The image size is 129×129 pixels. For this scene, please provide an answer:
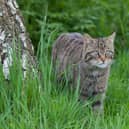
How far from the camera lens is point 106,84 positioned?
5289mm

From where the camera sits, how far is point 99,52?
5.01 metres

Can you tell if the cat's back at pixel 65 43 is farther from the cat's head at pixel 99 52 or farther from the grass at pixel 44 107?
the grass at pixel 44 107

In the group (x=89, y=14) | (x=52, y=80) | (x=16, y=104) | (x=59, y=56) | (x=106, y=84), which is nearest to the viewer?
(x=16, y=104)

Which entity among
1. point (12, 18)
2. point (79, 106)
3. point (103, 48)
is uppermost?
point (12, 18)

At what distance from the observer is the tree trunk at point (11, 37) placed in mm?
4734

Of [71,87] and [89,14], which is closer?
[71,87]

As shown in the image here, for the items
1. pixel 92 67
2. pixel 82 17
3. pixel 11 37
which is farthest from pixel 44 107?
pixel 82 17

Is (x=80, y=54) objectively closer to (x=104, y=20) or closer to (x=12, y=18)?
(x=12, y=18)

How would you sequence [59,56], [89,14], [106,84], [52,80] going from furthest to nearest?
[89,14], [59,56], [106,84], [52,80]

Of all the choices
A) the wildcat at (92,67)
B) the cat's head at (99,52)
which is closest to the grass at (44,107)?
the wildcat at (92,67)

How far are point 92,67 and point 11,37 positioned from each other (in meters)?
0.86

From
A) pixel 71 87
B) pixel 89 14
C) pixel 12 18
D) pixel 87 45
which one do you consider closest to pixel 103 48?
pixel 87 45

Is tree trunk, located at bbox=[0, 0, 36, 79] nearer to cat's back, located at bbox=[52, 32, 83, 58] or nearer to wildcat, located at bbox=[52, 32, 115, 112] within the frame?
wildcat, located at bbox=[52, 32, 115, 112]

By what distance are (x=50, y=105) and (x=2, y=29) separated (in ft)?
3.31
